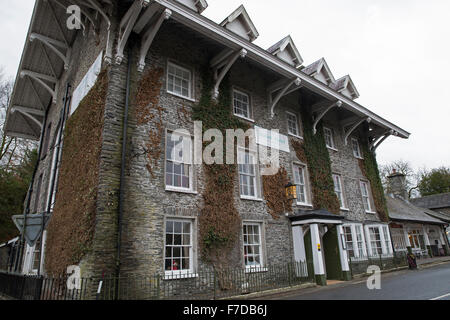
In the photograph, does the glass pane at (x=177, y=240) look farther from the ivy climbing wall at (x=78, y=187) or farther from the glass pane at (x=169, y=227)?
the ivy climbing wall at (x=78, y=187)

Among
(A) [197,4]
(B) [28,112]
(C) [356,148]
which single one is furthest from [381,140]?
(B) [28,112]

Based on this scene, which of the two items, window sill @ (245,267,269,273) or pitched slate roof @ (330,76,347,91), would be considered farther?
pitched slate roof @ (330,76,347,91)

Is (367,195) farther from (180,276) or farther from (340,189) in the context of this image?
(180,276)

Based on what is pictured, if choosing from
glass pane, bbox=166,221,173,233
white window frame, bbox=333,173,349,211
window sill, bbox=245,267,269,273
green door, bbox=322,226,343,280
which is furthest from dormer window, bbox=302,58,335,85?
glass pane, bbox=166,221,173,233

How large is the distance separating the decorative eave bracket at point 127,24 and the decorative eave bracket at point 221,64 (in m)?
3.71

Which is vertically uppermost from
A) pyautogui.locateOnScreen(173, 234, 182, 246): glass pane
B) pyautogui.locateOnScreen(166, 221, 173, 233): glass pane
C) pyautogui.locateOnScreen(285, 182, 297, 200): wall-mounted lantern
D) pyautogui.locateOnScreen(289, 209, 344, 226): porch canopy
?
pyautogui.locateOnScreen(285, 182, 297, 200): wall-mounted lantern

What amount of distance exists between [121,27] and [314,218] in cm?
1062

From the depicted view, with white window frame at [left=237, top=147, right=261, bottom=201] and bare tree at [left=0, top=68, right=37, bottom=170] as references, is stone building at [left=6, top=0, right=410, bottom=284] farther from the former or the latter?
bare tree at [left=0, top=68, right=37, bottom=170]

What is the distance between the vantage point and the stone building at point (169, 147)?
914 centimetres

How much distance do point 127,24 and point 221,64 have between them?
418 cm

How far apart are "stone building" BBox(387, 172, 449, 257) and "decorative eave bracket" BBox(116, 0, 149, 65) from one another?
66.7 ft

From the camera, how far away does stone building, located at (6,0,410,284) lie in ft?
30.0
